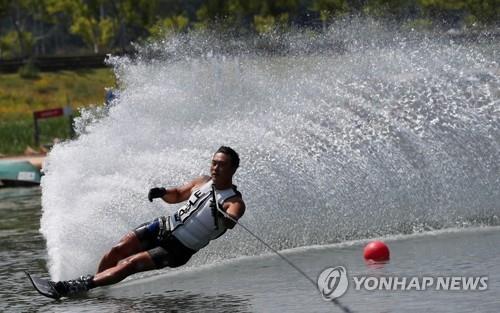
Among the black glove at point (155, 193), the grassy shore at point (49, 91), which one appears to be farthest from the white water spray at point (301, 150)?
the grassy shore at point (49, 91)

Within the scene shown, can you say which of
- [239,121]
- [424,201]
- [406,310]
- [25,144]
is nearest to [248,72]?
[239,121]

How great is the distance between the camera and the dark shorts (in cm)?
1066

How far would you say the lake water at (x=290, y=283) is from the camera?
924 centimetres

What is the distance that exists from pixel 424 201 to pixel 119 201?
3584 mm

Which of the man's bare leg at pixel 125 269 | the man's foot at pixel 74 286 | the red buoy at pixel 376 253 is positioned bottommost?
the red buoy at pixel 376 253

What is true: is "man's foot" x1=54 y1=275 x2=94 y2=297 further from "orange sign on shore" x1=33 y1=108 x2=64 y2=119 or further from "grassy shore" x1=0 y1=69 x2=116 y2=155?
"grassy shore" x1=0 y1=69 x2=116 y2=155

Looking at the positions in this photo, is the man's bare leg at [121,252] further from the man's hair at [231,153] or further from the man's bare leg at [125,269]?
the man's hair at [231,153]

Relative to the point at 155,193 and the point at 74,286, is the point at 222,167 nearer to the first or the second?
the point at 155,193

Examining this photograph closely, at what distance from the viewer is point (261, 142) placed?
556 inches

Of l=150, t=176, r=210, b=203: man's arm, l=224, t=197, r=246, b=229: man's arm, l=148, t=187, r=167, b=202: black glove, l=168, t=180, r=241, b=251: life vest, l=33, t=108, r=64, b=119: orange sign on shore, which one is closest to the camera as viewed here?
l=224, t=197, r=246, b=229: man's arm

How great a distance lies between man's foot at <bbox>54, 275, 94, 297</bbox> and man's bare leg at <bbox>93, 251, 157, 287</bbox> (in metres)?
0.06

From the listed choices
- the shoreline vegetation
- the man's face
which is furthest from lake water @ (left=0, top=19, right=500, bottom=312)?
the shoreline vegetation

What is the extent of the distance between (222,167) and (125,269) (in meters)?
1.18

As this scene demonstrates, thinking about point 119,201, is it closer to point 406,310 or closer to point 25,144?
point 406,310
